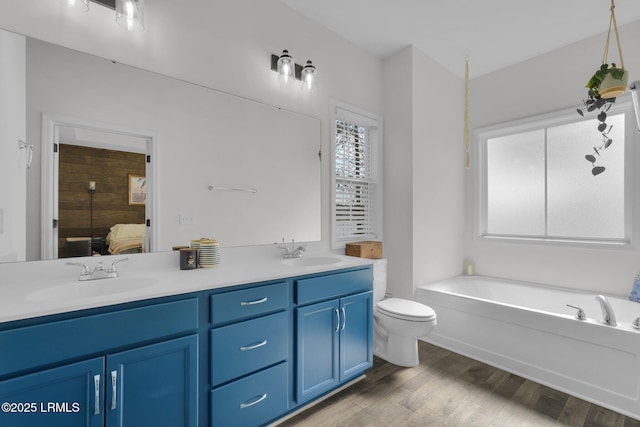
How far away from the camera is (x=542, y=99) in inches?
114

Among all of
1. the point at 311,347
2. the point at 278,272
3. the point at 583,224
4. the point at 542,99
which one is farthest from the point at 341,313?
the point at 542,99

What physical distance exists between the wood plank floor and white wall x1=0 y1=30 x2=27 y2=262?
1.67 metres

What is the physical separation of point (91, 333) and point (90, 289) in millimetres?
371

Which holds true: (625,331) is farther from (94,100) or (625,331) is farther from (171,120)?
(94,100)

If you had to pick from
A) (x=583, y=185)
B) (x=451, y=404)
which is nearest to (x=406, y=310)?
(x=451, y=404)

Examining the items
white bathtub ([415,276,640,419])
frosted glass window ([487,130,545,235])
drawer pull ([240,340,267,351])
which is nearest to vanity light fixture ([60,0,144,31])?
drawer pull ([240,340,267,351])

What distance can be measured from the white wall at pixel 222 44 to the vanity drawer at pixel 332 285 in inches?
24.1

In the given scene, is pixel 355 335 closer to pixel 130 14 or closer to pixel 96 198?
pixel 96 198

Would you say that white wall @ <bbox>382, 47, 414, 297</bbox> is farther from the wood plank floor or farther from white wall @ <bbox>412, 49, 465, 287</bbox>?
the wood plank floor

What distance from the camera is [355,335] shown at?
199 cm

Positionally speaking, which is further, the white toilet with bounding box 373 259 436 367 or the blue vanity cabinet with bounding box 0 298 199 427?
the white toilet with bounding box 373 259 436 367

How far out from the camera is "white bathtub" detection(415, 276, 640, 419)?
1.80m

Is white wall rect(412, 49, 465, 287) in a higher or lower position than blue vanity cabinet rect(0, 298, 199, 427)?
higher

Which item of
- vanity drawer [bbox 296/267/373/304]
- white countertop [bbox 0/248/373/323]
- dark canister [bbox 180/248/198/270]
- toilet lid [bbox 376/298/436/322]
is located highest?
dark canister [bbox 180/248/198/270]
